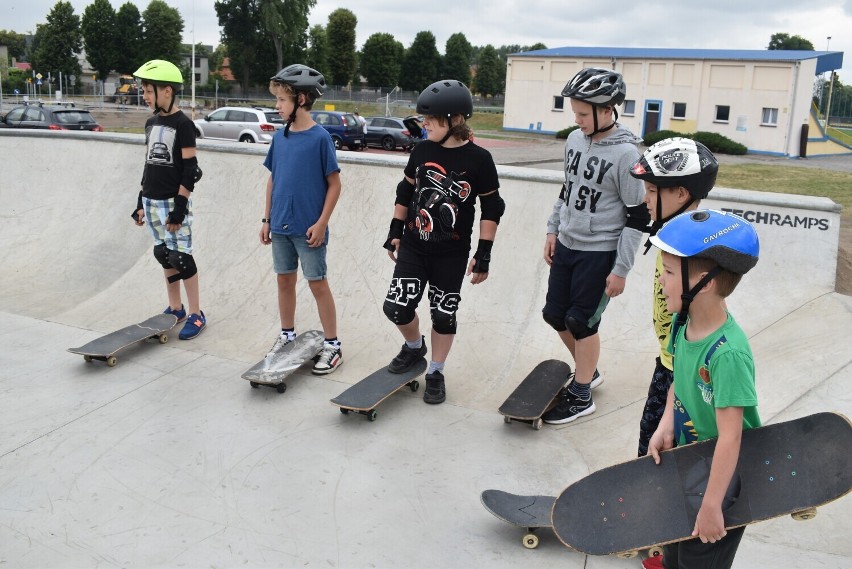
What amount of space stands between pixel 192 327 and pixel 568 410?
124 inches

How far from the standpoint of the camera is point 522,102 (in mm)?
48469

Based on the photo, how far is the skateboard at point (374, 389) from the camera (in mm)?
4404

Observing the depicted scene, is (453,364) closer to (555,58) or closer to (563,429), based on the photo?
(563,429)

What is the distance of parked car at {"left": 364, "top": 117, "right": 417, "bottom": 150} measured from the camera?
29.6 m

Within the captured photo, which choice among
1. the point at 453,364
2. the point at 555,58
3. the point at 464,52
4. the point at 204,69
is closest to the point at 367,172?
the point at 453,364

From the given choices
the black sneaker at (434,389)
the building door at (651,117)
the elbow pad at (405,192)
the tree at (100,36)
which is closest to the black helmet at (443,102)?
the elbow pad at (405,192)

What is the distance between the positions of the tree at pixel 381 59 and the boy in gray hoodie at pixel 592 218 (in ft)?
256

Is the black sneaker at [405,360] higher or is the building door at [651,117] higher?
the building door at [651,117]

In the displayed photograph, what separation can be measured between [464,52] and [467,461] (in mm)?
88272

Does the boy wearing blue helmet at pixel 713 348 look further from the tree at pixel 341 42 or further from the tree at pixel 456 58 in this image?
the tree at pixel 456 58

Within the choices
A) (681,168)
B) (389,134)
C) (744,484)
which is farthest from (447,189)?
(389,134)

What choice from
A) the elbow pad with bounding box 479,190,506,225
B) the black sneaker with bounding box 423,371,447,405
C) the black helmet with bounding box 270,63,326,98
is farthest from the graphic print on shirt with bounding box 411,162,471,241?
the black helmet with bounding box 270,63,326,98

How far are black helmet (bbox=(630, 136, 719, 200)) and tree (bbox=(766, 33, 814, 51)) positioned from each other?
101549mm

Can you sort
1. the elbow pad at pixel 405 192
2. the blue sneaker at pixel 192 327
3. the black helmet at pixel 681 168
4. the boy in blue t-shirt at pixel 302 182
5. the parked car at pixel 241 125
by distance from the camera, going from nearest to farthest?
the black helmet at pixel 681 168
the elbow pad at pixel 405 192
the boy in blue t-shirt at pixel 302 182
the blue sneaker at pixel 192 327
the parked car at pixel 241 125
